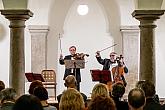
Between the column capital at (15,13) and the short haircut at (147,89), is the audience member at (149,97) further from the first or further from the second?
the column capital at (15,13)

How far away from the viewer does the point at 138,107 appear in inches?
158

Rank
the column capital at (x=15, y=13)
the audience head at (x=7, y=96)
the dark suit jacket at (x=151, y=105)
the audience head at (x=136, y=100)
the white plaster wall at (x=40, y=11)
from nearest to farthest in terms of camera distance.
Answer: the audience head at (x=136, y=100)
the dark suit jacket at (x=151, y=105)
the audience head at (x=7, y=96)
the column capital at (x=15, y=13)
the white plaster wall at (x=40, y=11)

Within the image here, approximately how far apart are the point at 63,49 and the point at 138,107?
31.3 feet

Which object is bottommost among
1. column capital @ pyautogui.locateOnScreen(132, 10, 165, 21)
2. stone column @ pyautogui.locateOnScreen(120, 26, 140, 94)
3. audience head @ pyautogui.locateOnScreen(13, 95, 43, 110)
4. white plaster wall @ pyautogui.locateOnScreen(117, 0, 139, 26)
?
audience head @ pyautogui.locateOnScreen(13, 95, 43, 110)

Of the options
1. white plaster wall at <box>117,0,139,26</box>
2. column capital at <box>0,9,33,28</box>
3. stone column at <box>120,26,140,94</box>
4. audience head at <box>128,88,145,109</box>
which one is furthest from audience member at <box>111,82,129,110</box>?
white plaster wall at <box>117,0,139,26</box>

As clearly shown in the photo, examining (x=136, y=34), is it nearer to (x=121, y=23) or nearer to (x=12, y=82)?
(x=121, y=23)

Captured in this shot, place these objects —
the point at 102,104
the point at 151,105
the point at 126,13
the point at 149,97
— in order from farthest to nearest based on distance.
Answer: the point at 126,13, the point at 149,97, the point at 151,105, the point at 102,104

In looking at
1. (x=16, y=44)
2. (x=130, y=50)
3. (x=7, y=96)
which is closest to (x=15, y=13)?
(x=16, y=44)

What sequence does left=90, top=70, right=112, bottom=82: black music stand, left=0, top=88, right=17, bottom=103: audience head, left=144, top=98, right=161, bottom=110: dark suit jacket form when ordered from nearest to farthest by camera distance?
left=144, top=98, right=161, bottom=110: dark suit jacket < left=0, top=88, right=17, bottom=103: audience head < left=90, top=70, right=112, bottom=82: black music stand

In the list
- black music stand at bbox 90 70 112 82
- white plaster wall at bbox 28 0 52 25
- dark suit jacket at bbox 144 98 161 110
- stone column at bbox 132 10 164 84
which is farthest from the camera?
white plaster wall at bbox 28 0 52 25

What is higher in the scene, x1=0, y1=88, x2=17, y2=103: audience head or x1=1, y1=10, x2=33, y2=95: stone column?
x1=1, y1=10, x2=33, y2=95: stone column

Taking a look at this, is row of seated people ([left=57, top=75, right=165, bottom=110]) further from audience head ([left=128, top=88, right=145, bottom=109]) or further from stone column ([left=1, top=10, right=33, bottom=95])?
stone column ([left=1, top=10, right=33, bottom=95])

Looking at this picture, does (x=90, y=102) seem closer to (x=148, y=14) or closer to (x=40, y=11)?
(x=148, y=14)

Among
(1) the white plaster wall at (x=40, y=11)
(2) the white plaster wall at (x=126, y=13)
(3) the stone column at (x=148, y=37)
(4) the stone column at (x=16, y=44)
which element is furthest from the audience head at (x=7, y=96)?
(2) the white plaster wall at (x=126, y=13)
